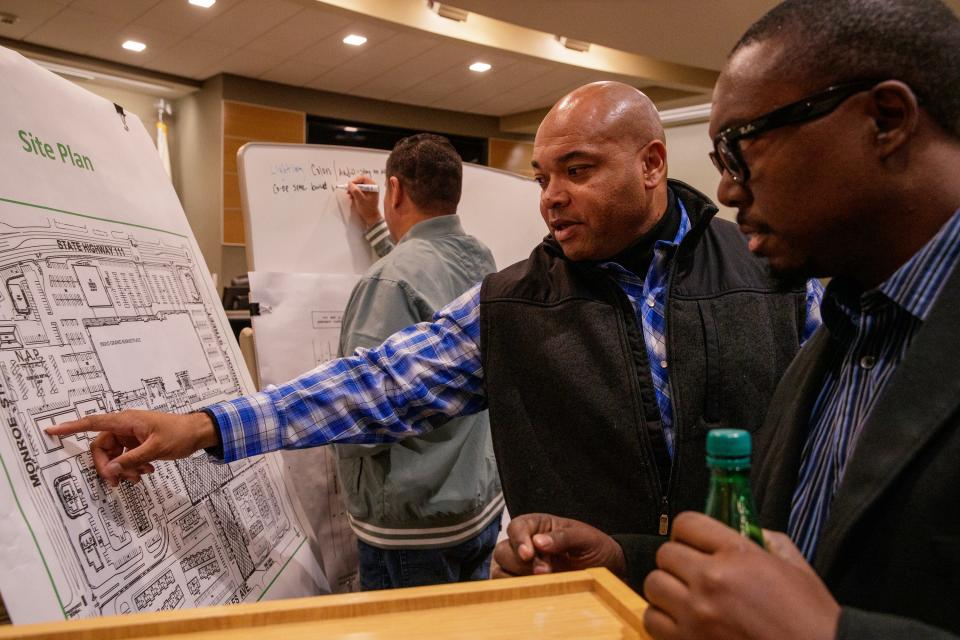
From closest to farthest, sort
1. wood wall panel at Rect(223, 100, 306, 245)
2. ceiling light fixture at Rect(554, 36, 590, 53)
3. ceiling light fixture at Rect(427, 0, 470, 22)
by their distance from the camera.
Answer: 1. ceiling light fixture at Rect(427, 0, 470, 22)
2. ceiling light fixture at Rect(554, 36, 590, 53)
3. wood wall panel at Rect(223, 100, 306, 245)

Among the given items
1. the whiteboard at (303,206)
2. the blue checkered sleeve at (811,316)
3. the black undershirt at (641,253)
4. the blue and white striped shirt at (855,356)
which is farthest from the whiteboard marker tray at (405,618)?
the whiteboard at (303,206)

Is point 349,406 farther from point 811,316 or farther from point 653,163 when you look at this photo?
point 811,316

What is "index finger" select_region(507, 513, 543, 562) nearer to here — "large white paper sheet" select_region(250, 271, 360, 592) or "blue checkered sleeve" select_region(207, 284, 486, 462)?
"blue checkered sleeve" select_region(207, 284, 486, 462)

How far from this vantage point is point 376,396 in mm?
1342

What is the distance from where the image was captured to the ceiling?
5438mm

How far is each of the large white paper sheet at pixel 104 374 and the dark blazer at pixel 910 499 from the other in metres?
0.82

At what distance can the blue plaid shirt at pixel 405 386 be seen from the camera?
123cm

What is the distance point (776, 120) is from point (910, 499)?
1.30 ft

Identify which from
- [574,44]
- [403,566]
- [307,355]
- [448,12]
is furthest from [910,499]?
[574,44]

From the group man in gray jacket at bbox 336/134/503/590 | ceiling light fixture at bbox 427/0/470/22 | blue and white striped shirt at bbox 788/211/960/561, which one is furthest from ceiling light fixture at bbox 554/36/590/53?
blue and white striped shirt at bbox 788/211/960/561

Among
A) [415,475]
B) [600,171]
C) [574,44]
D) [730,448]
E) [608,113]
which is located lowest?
[415,475]

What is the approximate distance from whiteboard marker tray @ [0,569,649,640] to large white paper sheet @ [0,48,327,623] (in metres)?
0.20

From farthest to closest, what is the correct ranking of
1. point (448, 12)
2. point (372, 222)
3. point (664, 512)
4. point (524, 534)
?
point (448, 12) < point (372, 222) < point (664, 512) < point (524, 534)

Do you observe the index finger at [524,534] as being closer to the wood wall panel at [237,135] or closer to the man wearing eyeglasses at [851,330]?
the man wearing eyeglasses at [851,330]
